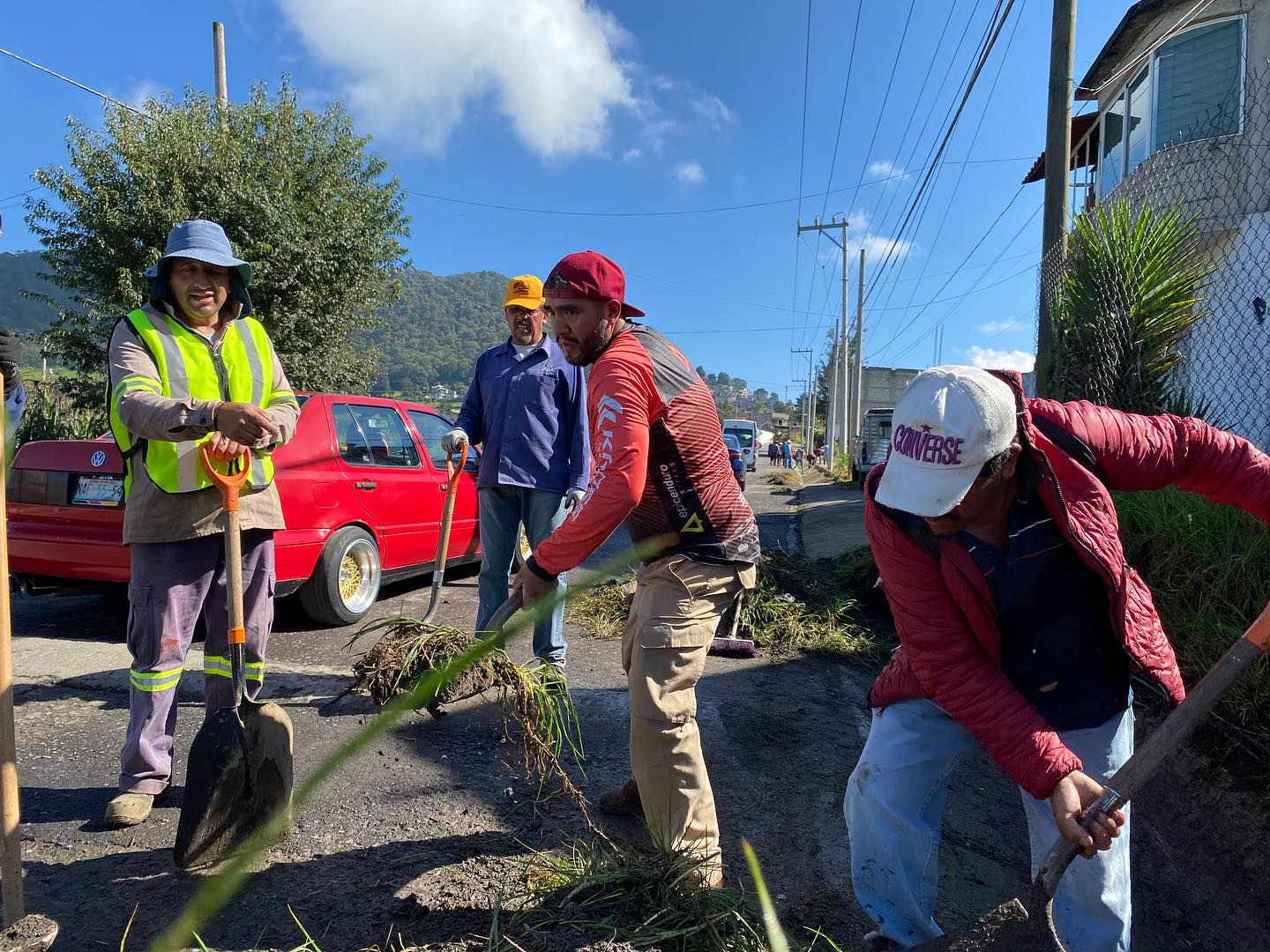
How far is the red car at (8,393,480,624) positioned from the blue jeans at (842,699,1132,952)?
133 inches

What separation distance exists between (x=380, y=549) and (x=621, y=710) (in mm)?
2616

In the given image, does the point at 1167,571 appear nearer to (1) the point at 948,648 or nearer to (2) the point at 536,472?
(1) the point at 948,648

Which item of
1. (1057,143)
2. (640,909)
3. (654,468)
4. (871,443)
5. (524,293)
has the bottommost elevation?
(640,909)

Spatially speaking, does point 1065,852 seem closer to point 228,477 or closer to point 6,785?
point 6,785

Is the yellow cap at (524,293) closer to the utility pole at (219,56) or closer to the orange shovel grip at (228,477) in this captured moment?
the orange shovel grip at (228,477)

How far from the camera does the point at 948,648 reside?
1867mm

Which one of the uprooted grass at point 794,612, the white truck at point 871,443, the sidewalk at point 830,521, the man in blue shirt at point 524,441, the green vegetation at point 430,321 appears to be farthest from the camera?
the green vegetation at point 430,321

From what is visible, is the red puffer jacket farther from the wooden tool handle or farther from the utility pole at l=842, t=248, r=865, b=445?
the utility pole at l=842, t=248, r=865, b=445

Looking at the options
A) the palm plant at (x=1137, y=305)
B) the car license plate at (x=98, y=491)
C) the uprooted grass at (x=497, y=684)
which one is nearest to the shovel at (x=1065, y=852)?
the uprooted grass at (x=497, y=684)

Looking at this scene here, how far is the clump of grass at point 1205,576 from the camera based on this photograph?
126 inches

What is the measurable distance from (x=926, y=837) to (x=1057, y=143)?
7337 mm

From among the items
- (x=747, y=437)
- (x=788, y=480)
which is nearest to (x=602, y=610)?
(x=788, y=480)

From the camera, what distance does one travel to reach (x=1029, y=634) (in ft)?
6.31

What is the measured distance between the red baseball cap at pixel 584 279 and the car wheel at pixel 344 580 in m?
3.49
